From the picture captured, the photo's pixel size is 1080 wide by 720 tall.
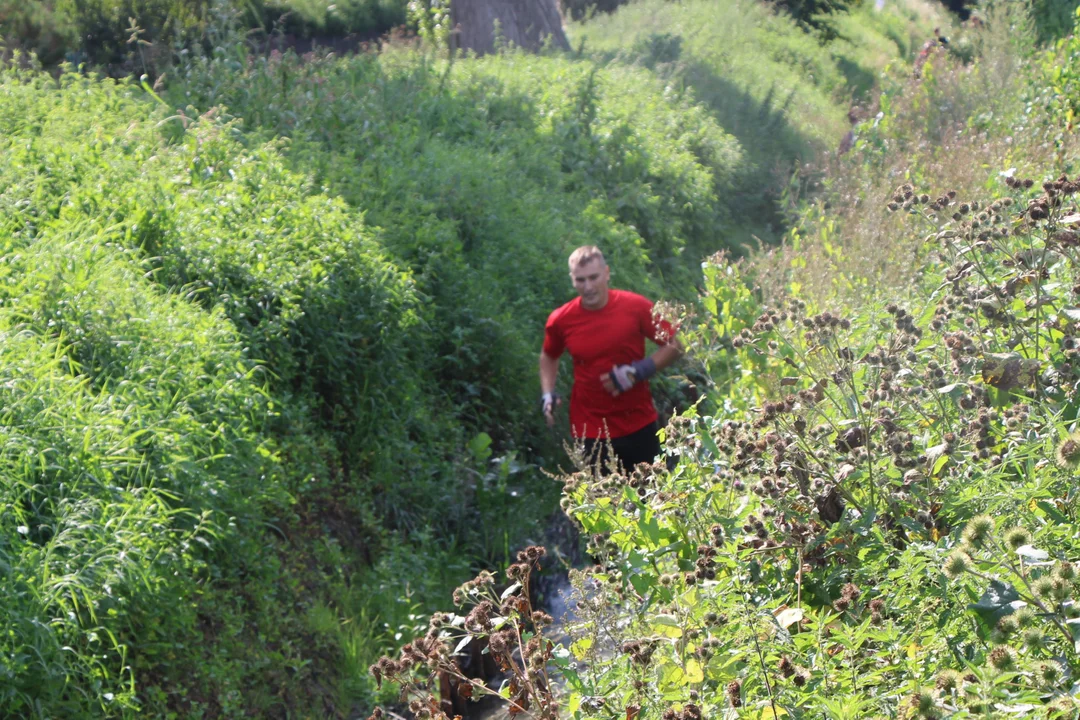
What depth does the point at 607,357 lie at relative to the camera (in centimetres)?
712

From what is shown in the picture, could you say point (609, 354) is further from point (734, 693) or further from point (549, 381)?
point (734, 693)

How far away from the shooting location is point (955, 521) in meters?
2.88

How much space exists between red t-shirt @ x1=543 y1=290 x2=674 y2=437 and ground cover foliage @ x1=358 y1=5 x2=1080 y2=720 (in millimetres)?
2475

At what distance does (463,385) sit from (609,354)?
59.9 inches

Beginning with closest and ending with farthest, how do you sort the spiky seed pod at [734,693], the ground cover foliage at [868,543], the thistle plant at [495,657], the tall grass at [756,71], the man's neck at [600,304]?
the ground cover foliage at [868,543], the spiky seed pod at [734,693], the thistle plant at [495,657], the man's neck at [600,304], the tall grass at [756,71]

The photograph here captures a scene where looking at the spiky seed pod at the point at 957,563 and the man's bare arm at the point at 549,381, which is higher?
the spiky seed pod at the point at 957,563

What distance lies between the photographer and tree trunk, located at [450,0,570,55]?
1698 cm

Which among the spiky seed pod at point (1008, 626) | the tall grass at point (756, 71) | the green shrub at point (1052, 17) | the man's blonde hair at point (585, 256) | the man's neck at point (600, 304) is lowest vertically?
the tall grass at point (756, 71)

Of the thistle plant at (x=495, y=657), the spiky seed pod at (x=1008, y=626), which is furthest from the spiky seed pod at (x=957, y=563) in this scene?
the thistle plant at (x=495, y=657)

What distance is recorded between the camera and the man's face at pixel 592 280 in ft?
→ 23.0

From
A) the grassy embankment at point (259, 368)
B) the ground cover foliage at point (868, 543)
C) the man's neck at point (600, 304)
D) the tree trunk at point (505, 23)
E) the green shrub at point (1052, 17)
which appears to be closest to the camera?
the ground cover foliage at point (868, 543)

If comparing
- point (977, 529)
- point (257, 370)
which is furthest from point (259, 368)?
point (977, 529)

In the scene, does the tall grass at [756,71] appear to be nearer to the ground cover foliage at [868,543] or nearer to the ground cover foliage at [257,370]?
the ground cover foliage at [257,370]

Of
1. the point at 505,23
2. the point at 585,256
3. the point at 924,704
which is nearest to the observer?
the point at 924,704
